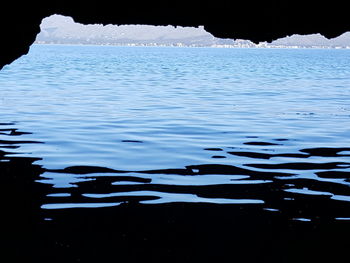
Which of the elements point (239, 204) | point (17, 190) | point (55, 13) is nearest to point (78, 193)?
point (17, 190)

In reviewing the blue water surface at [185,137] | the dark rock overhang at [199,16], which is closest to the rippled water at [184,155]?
the blue water surface at [185,137]

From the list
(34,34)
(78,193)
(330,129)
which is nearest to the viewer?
(78,193)

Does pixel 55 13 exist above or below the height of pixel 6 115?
above

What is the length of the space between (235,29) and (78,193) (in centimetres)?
760

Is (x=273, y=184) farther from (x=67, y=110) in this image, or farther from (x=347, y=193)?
(x=67, y=110)

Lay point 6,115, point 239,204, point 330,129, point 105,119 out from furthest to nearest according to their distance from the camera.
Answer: point 6,115 < point 105,119 < point 330,129 < point 239,204

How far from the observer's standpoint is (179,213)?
381 inches

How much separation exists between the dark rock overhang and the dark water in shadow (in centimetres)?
390

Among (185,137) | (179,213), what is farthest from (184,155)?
(179,213)

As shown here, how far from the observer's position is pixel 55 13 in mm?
15500

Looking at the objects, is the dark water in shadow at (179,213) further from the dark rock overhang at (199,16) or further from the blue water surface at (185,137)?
the dark rock overhang at (199,16)

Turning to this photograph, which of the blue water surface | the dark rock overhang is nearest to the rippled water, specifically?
the blue water surface

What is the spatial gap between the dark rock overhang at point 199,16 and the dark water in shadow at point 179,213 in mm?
3895

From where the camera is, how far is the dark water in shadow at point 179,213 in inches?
306
